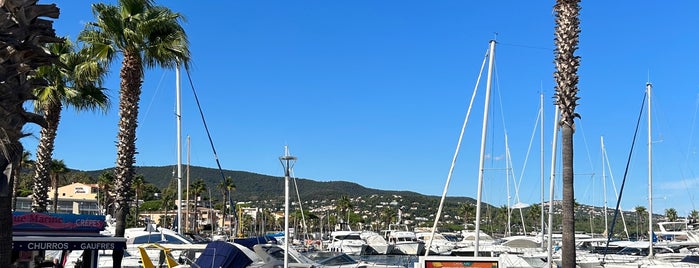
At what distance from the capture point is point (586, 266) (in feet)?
106

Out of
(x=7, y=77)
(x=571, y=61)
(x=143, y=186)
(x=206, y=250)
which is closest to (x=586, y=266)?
(x=571, y=61)

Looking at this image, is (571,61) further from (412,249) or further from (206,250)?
(412,249)

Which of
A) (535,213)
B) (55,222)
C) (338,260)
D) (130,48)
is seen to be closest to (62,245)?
(55,222)

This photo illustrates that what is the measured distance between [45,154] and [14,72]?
54.7ft

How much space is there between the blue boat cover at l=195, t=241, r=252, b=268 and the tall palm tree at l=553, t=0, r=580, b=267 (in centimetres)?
1029

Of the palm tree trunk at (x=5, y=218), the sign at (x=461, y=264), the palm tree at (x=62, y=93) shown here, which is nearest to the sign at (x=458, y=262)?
the sign at (x=461, y=264)

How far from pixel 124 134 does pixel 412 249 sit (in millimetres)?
34504

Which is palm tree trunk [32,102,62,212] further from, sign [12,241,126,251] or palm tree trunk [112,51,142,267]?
sign [12,241,126,251]

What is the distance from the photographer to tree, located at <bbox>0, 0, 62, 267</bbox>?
35.1ft

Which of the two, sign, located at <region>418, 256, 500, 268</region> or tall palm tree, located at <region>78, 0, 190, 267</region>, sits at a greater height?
tall palm tree, located at <region>78, 0, 190, 267</region>

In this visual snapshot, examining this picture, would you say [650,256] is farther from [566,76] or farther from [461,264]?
[461,264]

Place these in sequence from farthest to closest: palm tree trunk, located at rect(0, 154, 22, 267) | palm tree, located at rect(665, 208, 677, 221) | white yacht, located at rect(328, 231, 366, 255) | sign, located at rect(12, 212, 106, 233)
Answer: palm tree, located at rect(665, 208, 677, 221) → white yacht, located at rect(328, 231, 366, 255) → sign, located at rect(12, 212, 106, 233) → palm tree trunk, located at rect(0, 154, 22, 267)

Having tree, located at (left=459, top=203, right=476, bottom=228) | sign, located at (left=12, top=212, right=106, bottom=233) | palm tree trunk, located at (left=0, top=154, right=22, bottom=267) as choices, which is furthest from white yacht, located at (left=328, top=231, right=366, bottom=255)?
tree, located at (left=459, top=203, right=476, bottom=228)

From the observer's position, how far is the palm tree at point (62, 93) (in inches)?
944
